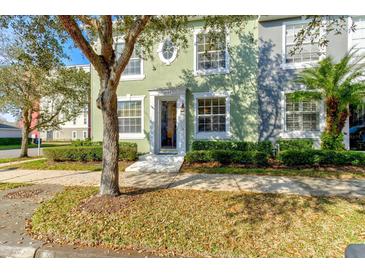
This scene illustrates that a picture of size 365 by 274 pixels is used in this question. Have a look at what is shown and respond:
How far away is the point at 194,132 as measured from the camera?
432 inches

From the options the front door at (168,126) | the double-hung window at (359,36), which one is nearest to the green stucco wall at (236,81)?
the front door at (168,126)

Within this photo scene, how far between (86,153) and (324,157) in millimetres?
10013

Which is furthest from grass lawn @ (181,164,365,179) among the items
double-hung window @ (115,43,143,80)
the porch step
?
double-hung window @ (115,43,143,80)

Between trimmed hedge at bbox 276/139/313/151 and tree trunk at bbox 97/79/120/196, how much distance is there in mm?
7687

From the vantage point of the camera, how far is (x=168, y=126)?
11.9 m

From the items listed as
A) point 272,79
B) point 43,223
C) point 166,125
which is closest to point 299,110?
point 272,79

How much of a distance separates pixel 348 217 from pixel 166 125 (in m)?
9.05

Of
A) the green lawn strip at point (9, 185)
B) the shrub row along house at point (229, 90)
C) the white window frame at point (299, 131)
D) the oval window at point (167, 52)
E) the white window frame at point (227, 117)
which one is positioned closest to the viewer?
the green lawn strip at point (9, 185)

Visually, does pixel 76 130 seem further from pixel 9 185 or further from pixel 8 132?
pixel 9 185

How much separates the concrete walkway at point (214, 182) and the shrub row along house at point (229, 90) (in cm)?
377

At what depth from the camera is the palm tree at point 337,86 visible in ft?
27.7

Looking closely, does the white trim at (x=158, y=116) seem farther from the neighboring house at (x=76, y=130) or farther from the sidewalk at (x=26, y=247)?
the neighboring house at (x=76, y=130)

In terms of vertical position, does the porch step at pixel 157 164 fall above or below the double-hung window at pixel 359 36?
below

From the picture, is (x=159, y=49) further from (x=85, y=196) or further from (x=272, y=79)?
(x=85, y=196)
